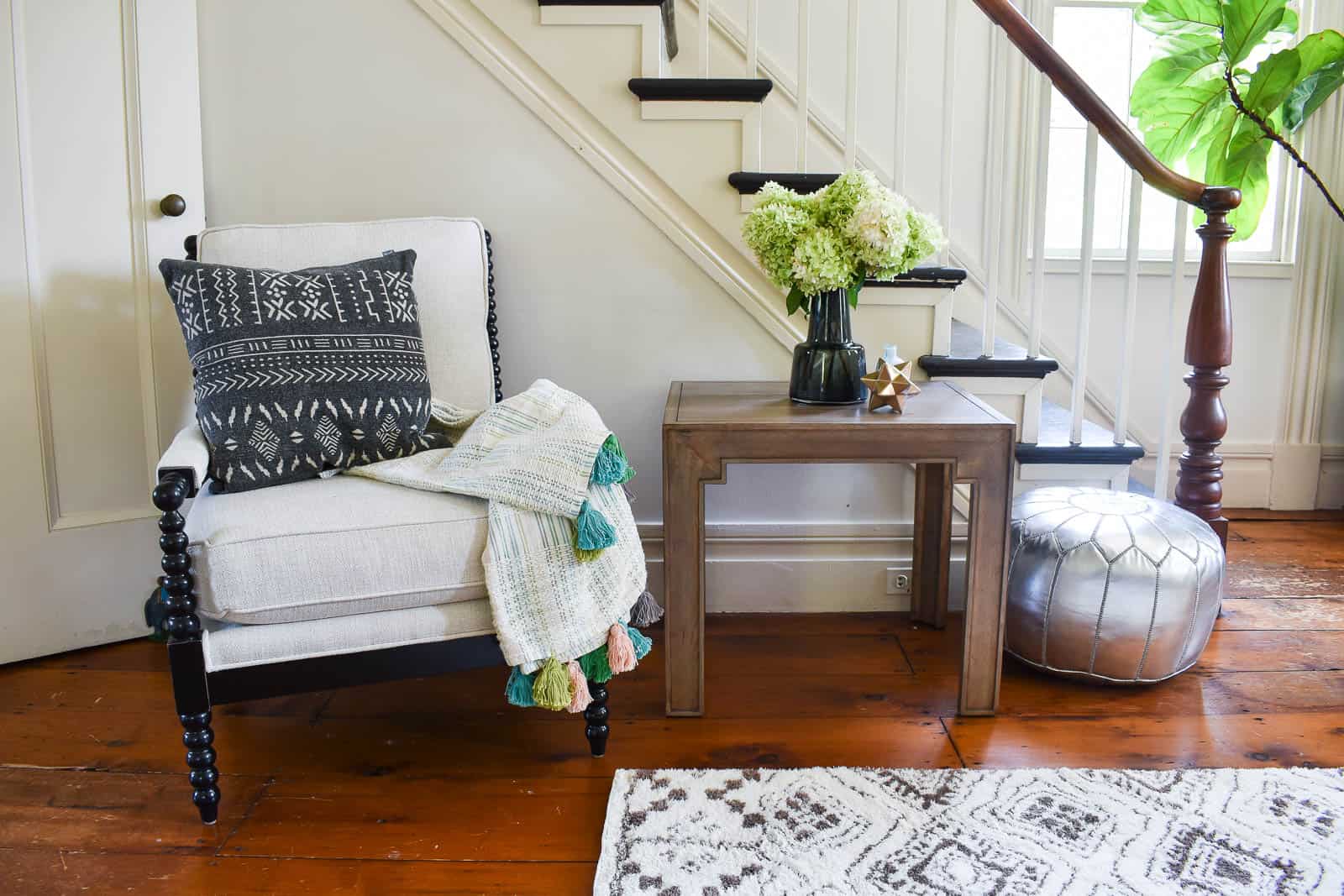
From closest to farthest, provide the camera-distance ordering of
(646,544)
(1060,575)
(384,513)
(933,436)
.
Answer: (384,513), (933,436), (1060,575), (646,544)

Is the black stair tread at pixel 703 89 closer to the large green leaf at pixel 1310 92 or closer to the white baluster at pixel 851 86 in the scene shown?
the white baluster at pixel 851 86

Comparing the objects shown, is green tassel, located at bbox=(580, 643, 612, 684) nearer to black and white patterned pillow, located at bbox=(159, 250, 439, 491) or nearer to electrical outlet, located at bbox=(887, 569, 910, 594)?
black and white patterned pillow, located at bbox=(159, 250, 439, 491)

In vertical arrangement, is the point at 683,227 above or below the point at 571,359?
above

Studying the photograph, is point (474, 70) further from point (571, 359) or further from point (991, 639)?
point (991, 639)

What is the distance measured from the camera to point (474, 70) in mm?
2338

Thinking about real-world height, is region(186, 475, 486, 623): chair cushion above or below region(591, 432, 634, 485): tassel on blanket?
below

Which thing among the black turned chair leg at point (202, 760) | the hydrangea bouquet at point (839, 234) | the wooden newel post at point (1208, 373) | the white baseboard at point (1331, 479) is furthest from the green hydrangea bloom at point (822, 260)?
the white baseboard at point (1331, 479)

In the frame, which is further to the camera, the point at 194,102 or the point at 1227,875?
the point at 194,102

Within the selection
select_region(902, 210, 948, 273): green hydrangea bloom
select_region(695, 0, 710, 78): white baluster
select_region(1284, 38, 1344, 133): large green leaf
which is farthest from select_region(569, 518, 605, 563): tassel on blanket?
select_region(1284, 38, 1344, 133): large green leaf

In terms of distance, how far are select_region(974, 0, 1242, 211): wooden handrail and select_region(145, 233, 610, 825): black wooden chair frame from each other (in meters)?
1.68

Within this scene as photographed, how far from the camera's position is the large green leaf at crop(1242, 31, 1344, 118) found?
9.02 ft

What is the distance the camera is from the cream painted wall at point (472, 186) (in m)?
2.34

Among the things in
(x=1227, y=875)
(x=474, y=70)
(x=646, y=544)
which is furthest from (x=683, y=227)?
(x=1227, y=875)

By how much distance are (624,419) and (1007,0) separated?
4.13 feet
